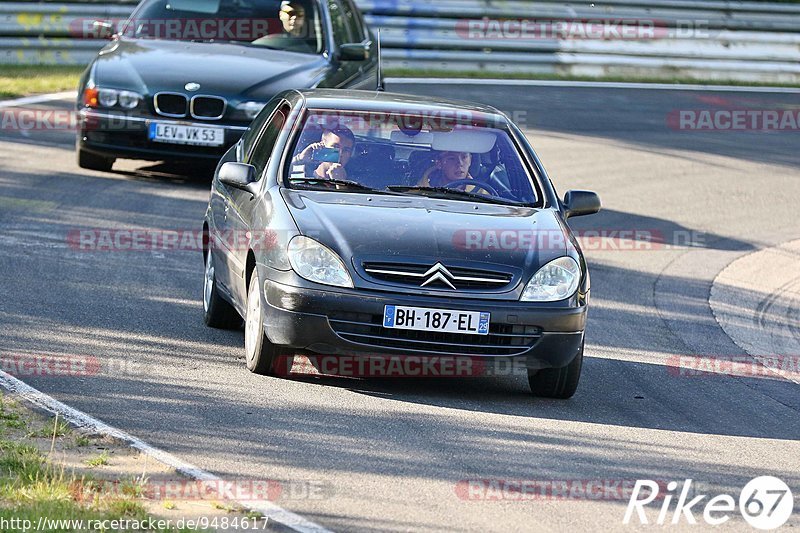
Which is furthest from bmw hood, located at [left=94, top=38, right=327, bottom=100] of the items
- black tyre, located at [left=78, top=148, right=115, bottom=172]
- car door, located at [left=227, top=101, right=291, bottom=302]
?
car door, located at [left=227, top=101, right=291, bottom=302]

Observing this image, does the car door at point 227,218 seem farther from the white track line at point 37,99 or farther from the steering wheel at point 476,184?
the white track line at point 37,99

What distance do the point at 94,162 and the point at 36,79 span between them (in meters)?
6.26

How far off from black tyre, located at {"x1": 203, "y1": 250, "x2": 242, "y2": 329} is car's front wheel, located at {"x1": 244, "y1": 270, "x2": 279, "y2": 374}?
973 mm

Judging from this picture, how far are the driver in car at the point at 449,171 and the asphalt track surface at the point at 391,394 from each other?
3.70ft

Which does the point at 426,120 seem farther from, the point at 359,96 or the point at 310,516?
the point at 310,516

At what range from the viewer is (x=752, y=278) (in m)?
12.3

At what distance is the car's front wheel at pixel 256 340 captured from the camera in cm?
774

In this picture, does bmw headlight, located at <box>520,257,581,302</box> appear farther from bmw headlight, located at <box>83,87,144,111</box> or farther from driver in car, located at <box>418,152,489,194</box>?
bmw headlight, located at <box>83,87,144,111</box>

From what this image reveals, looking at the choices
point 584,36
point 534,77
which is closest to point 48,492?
point 534,77

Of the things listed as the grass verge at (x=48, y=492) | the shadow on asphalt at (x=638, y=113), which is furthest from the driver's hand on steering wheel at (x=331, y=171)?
the shadow on asphalt at (x=638, y=113)

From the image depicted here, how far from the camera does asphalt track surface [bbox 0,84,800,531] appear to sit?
6.15 metres

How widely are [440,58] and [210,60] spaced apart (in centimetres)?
1021

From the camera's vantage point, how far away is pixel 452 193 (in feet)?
27.7

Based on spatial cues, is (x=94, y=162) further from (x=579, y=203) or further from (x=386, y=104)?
(x=579, y=203)
